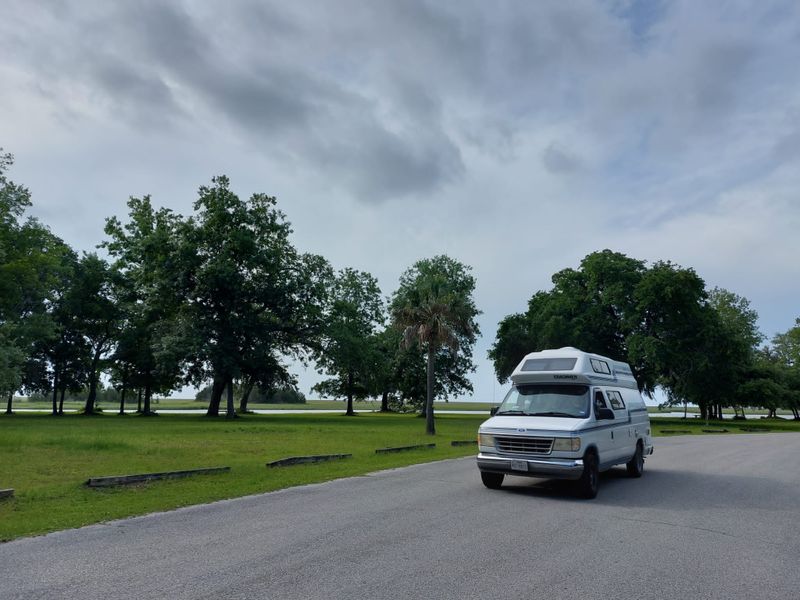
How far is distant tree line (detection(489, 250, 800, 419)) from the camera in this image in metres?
52.7

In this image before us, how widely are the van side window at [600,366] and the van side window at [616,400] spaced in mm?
504

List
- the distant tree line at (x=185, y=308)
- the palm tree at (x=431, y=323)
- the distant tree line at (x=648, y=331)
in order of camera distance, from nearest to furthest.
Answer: the palm tree at (x=431, y=323)
the distant tree line at (x=185, y=308)
the distant tree line at (x=648, y=331)

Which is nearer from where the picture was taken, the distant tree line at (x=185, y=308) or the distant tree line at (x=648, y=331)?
the distant tree line at (x=185, y=308)

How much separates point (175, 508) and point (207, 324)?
37.4m

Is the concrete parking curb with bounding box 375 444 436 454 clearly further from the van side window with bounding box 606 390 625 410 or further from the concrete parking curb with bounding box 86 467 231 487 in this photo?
the van side window with bounding box 606 390 625 410

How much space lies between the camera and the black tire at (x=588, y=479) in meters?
11.1

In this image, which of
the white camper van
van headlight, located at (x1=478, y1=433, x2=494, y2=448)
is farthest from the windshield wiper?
van headlight, located at (x1=478, y1=433, x2=494, y2=448)

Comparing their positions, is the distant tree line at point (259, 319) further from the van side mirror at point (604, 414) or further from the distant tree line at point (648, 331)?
the van side mirror at point (604, 414)

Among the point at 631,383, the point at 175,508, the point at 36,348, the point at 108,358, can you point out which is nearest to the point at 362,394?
the point at 108,358

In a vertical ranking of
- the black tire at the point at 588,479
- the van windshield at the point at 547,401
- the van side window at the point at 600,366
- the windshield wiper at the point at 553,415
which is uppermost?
the van side window at the point at 600,366

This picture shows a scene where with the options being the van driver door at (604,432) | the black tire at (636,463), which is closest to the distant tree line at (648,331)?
the black tire at (636,463)

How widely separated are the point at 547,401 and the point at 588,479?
189 cm

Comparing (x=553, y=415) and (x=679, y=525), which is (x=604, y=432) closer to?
(x=553, y=415)

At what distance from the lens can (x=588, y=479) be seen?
11.1 meters
